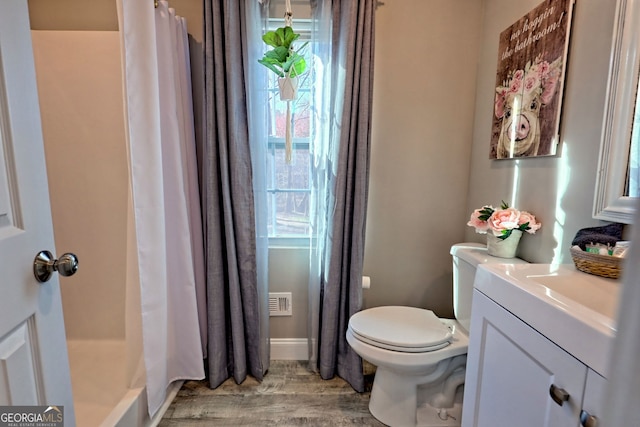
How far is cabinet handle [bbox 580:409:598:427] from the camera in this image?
0.54m

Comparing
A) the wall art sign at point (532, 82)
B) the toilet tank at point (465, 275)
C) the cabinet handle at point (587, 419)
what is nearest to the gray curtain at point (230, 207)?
the toilet tank at point (465, 275)

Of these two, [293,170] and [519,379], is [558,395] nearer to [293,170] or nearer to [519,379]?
[519,379]

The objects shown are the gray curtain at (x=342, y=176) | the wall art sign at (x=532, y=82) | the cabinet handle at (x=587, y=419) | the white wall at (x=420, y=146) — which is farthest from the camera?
the white wall at (x=420, y=146)

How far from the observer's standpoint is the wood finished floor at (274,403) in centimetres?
140

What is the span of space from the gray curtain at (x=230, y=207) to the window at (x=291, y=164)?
8.0 inches

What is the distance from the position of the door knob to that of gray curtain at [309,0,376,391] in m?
1.08

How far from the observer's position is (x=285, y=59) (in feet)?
4.48

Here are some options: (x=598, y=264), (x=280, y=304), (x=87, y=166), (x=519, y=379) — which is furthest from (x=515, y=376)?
(x=87, y=166)

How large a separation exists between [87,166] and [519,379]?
2.11m

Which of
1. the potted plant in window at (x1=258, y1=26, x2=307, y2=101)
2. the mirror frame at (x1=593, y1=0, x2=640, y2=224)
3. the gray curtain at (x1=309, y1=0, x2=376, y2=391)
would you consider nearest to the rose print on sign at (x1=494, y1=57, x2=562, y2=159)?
the mirror frame at (x1=593, y1=0, x2=640, y2=224)

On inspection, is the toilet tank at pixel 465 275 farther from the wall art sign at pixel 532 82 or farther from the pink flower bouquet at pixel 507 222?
the wall art sign at pixel 532 82

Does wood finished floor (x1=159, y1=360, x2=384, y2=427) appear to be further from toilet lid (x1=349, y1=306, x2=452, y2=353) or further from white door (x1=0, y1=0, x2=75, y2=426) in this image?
white door (x1=0, y1=0, x2=75, y2=426)

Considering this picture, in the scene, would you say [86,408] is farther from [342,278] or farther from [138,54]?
[138,54]

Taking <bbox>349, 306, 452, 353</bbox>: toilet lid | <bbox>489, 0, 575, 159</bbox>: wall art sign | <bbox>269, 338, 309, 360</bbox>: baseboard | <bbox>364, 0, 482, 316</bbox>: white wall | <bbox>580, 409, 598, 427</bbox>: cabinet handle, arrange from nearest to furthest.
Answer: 1. <bbox>580, 409, 598, 427</bbox>: cabinet handle
2. <bbox>489, 0, 575, 159</bbox>: wall art sign
3. <bbox>349, 306, 452, 353</bbox>: toilet lid
4. <bbox>364, 0, 482, 316</bbox>: white wall
5. <bbox>269, 338, 309, 360</bbox>: baseboard
